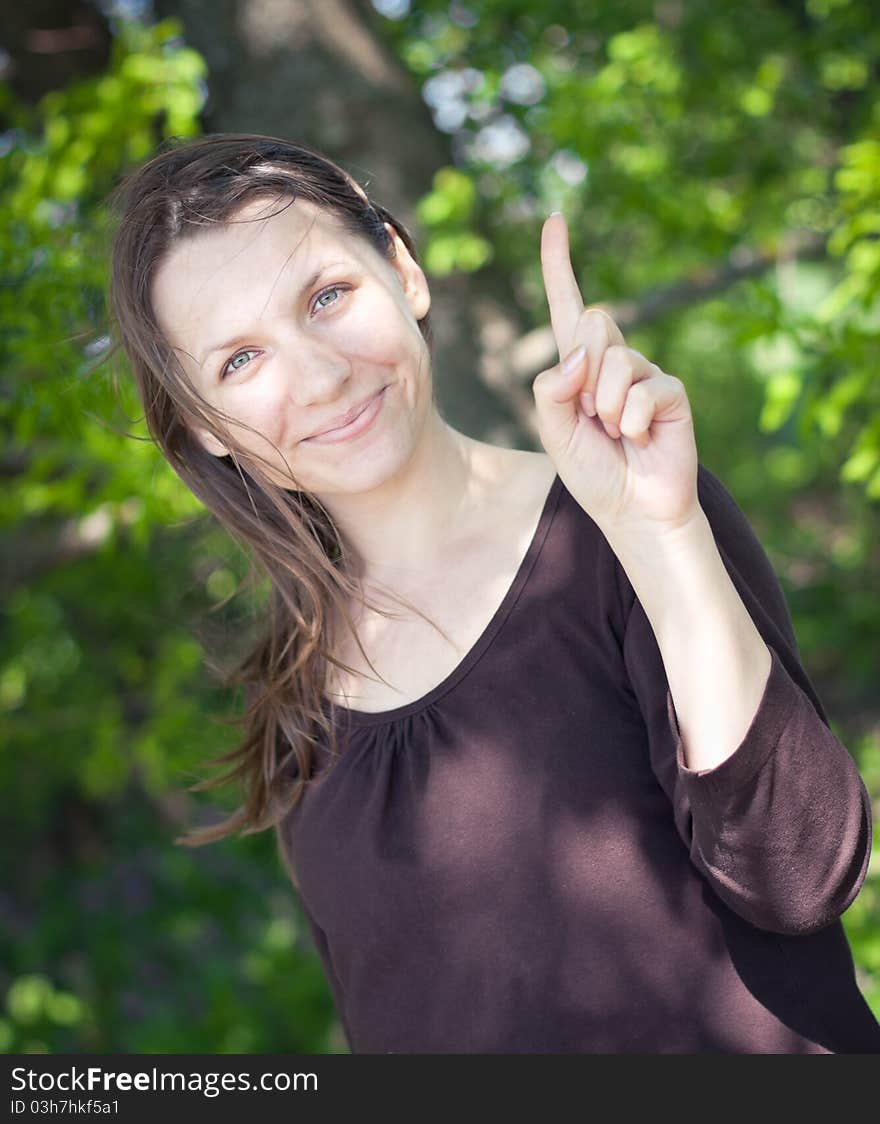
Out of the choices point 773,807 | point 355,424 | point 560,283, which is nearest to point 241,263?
point 355,424

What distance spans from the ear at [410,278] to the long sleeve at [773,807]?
604mm

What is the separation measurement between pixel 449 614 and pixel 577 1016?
0.51 metres

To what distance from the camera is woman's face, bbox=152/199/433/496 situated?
145cm

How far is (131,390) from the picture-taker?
2369 millimetres

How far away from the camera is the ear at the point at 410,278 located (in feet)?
5.47

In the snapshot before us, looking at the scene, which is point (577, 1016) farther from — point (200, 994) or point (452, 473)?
point (200, 994)

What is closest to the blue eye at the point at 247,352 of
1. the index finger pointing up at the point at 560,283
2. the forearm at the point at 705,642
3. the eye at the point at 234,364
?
the eye at the point at 234,364

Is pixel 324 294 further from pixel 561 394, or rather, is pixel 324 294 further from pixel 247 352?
pixel 561 394

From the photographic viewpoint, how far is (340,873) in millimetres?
1538

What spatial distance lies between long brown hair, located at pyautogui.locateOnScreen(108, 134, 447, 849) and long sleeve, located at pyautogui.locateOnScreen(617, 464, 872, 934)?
0.48 metres

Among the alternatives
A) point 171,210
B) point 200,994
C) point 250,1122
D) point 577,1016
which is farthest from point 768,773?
point 200,994

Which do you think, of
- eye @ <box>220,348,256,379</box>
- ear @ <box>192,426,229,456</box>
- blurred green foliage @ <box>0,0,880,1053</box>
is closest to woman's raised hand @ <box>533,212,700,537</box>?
eye @ <box>220,348,256,379</box>

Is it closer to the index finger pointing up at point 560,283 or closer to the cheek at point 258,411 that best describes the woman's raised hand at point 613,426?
the index finger pointing up at point 560,283

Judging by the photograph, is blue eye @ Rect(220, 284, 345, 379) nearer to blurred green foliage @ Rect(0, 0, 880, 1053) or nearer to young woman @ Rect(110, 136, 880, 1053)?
young woman @ Rect(110, 136, 880, 1053)
